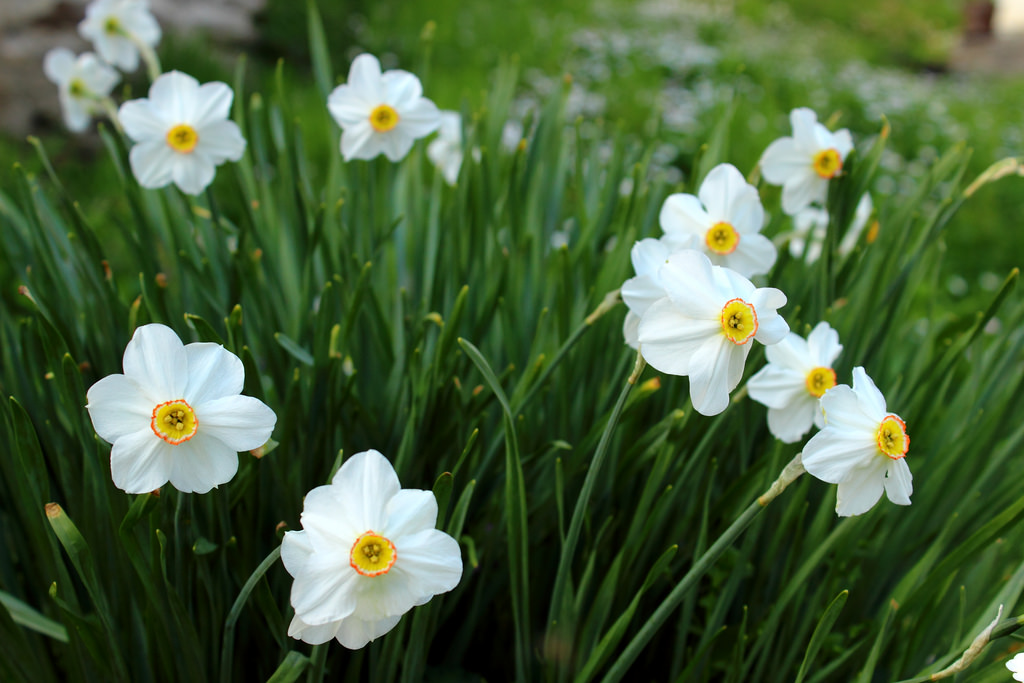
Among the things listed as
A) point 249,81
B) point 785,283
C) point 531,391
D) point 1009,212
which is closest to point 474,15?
point 249,81

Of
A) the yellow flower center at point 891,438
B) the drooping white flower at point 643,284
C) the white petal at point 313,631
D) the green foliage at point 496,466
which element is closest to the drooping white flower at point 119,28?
the green foliage at point 496,466

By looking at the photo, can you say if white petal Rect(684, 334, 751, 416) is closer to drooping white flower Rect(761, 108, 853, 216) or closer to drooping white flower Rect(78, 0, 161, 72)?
drooping white flower Rect(761, 108, 853, 216)

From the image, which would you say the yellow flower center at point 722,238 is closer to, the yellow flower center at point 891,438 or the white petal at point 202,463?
the yellow flower center at point 891,438

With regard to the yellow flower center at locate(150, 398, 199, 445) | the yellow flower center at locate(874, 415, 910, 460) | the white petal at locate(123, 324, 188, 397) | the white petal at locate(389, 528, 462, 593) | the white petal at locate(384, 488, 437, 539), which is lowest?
the white petal at locate(389, 528, 462, 593)

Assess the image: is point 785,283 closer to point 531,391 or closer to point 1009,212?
point 531,391

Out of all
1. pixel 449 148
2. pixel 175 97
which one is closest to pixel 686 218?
pixel 175 97

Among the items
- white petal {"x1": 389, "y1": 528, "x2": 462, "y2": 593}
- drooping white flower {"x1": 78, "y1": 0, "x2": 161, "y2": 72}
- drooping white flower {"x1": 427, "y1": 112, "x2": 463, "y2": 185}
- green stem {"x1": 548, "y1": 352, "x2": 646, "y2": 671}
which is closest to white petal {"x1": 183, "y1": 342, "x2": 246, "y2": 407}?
white petal {"x1": 389, "y1": 528, "x2": 462, "y2": 593}

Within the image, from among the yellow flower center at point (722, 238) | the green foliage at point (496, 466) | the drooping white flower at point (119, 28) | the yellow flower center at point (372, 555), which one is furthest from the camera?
the drooping white flower at point (119, 28)

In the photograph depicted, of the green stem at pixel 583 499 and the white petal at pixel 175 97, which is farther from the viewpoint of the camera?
the white petal at pixel 175 97

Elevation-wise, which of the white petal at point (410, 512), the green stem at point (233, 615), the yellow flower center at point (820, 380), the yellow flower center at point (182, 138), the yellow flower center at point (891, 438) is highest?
the yellow flower center at point (182, 138)
